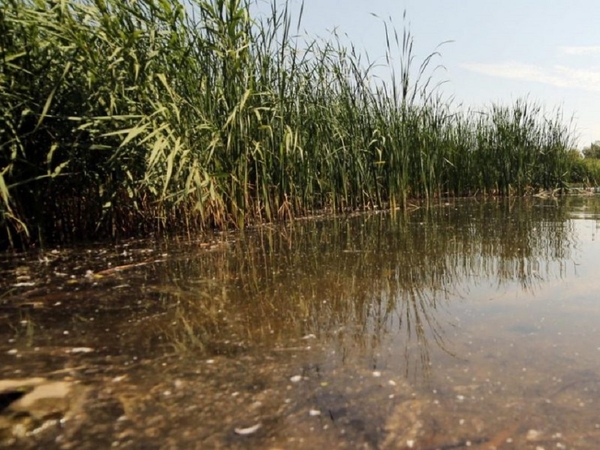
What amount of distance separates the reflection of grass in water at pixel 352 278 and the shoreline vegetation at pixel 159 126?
1.80ft

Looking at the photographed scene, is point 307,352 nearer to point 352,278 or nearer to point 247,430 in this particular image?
point 247,430

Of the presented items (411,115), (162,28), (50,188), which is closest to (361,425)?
(50,188)

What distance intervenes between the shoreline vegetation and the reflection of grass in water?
1.80ft

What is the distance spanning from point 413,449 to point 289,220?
3.35m

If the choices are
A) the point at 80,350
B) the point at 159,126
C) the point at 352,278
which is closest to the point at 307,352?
the point at 80,350

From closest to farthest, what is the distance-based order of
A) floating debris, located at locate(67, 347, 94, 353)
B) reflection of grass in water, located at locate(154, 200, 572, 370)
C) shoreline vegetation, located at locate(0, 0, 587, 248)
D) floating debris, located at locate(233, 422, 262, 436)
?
floating debris, located at locate(233, 422, 262, 436) < floating debris, located at locate(67, 347, 94, 353) < reflection of grass in water, located at locate(154, 200, 572, 370) < shoreline vegetation, located at locate(0, 0, 587, 248)

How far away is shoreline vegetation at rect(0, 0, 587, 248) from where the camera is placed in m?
2.45

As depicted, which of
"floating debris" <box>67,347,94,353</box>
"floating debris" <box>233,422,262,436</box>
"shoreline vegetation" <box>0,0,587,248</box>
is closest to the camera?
"floating debris" <box>233,422,262,436</box>

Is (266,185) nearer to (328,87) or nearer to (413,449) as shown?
(328,87)

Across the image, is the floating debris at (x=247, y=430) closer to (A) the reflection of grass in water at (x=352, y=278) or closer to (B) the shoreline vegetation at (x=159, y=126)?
(A) the reflection of grass in water at (x=352, y=278)

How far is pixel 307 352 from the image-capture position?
1153 millimetres

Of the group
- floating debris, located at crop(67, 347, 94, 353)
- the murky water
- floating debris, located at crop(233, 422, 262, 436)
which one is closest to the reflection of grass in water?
the murky water

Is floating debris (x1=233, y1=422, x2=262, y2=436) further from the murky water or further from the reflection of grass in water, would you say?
the reflection of grass in water

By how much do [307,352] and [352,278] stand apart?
2.68ft
